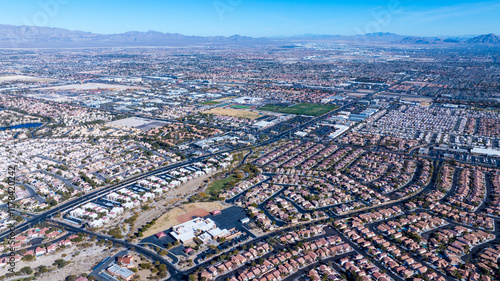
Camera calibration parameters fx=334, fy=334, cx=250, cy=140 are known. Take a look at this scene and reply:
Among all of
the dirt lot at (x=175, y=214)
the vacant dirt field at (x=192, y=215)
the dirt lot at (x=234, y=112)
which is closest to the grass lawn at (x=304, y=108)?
the dirt lot at (x=234, y=112)

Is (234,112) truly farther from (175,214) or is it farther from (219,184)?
(175,214)

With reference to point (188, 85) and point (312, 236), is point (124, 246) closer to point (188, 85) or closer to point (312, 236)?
point (312, 236)

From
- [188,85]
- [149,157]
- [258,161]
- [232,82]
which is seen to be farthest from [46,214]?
[232,82]

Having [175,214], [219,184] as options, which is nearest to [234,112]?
[219,184]

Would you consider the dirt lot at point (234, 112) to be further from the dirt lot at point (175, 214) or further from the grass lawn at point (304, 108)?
the dirt lot at point (175, 214)

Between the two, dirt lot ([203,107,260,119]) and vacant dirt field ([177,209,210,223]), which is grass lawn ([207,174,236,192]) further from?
dirt lot ([203,107,260,119])

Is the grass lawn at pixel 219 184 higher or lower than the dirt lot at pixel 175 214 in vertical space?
higher
